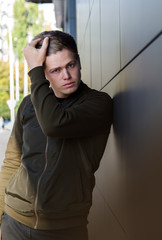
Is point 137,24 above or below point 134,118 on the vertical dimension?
above

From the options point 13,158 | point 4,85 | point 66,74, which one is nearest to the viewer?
point 66,74

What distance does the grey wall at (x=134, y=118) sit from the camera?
1396 mm

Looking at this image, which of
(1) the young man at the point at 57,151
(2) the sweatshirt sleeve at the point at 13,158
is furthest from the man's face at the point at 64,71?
(2) the sweatshirt sleeve at the point at 13,158

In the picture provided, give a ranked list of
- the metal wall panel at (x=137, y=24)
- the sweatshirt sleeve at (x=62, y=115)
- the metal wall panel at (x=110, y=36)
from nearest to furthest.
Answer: the metal wall panel at (x=137, y=24)
the sweatshirt sleeve at (x=62, y=115)
the metal wall panel at (x=110, y=36)

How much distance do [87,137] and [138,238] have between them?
0.59 m

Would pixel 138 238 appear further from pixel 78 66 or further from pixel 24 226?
pixel 78 66

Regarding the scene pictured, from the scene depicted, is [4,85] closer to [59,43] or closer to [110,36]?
[110,36]

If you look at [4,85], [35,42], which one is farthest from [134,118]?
[4,85]

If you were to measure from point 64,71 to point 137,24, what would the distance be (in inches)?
21.5

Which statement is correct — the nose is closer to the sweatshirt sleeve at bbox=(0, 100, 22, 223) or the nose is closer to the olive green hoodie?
the olive green hoodie

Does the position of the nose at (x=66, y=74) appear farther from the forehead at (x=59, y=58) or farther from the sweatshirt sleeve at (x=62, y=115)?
the sweatshirt sleeve at (x=62, y=115)

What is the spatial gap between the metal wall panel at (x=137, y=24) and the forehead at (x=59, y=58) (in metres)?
0.32

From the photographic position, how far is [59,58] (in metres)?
2.10

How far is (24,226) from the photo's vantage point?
1985mm
